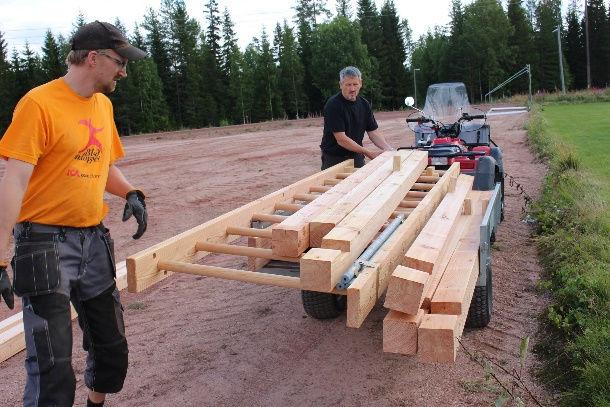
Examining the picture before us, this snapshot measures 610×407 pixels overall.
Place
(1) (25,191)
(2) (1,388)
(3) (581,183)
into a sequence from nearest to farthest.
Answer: (1) (25,191) → (2) (1,388) → (3) (581,183)

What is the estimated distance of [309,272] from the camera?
2764 mm

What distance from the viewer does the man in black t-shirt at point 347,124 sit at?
224 inches

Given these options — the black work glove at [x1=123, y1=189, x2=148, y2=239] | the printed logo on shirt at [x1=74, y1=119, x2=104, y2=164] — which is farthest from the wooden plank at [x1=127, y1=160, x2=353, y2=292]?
the printed logo on shirt at [x1=74, y1=119, x2=104, y2=164]

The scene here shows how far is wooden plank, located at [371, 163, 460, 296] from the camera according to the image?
301 cm

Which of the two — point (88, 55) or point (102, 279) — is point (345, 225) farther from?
point (88, 55)

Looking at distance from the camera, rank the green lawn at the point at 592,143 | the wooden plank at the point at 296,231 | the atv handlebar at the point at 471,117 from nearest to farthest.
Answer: the wooden plank at the point at 296,231 → the atv handlebar at the point at 471,117 → the green lawn at the point at 592,143

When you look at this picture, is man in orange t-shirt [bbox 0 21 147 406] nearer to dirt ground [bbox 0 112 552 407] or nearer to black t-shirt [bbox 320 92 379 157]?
dirt ground [bbox 0 112 552 407]

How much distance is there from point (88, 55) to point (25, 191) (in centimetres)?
72

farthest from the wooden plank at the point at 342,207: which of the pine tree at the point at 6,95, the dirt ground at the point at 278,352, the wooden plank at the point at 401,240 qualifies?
the pine tree at the point at 6,95

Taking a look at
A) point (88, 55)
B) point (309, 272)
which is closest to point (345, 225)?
point (309, 272)

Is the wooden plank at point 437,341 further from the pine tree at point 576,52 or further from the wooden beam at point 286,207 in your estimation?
the pine tree at point 576,52

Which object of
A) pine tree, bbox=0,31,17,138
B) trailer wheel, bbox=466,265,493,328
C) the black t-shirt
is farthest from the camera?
pine tree, bbox=0,31,17,138

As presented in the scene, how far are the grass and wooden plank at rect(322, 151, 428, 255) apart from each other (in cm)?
145

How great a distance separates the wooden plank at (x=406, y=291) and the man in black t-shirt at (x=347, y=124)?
315 centimetres
